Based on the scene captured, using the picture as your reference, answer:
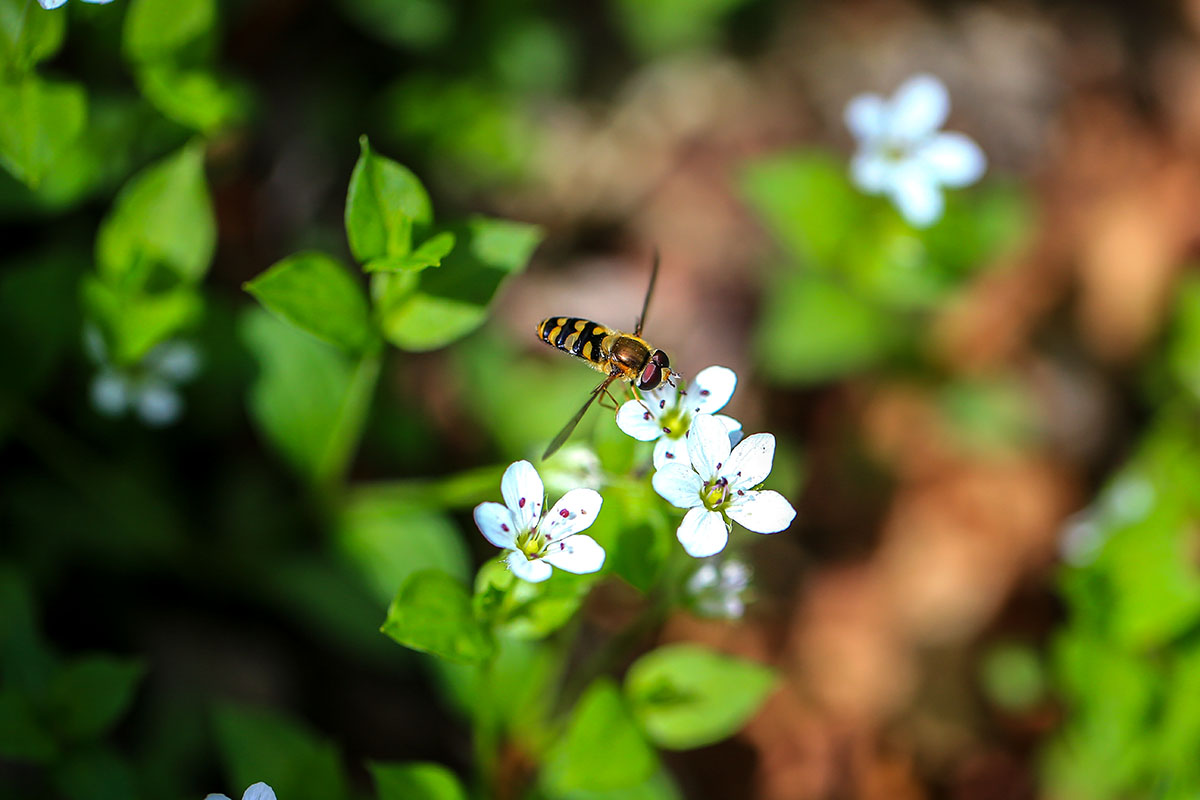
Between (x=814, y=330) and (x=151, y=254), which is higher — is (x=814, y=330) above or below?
above

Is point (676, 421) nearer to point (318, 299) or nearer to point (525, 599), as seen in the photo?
point (525, 599)

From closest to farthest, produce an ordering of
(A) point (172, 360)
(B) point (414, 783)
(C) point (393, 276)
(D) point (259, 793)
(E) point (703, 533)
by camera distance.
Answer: (D) point (259, 793), (E) point (703, 533), (B) point (414, 783), (C) point (393, 276), (A) point (172, 360)

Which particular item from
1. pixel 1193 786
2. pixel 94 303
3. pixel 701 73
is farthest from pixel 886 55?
pixel 94 303

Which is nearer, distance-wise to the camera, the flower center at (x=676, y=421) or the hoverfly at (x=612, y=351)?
the flower center at (x=676, y=421)

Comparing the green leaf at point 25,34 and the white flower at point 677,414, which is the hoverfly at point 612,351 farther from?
the green leaf at point 25,34

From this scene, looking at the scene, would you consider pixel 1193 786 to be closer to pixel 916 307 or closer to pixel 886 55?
pixel 916 307

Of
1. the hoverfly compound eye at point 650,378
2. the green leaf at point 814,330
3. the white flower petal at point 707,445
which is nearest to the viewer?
the white flower petal at point 707,445

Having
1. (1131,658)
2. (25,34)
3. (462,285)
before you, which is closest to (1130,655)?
(1131,658)

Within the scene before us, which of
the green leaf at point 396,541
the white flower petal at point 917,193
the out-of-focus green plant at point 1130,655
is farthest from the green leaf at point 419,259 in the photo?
the out-of-focus green plant at point 1130,655
